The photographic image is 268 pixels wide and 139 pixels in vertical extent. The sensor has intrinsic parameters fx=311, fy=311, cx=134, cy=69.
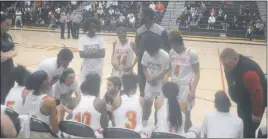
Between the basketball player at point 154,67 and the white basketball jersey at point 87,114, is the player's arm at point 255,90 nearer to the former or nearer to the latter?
the basketball player at point 154,67

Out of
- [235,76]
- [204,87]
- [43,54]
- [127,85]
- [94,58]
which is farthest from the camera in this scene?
[43,54]

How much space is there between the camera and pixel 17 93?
3.56m

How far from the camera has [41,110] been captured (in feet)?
10.2

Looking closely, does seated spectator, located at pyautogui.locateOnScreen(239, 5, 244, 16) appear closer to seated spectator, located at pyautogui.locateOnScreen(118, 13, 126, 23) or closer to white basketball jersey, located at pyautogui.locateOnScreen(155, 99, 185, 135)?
seated spectator, located at pyautogui.locateOnScreen(118, 13, 126, 23)

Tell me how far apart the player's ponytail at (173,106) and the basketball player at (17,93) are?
5.30 feet

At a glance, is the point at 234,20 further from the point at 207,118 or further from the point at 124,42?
the point at 207,118

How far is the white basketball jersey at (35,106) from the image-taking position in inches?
123

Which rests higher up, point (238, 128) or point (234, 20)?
point (234, 20)

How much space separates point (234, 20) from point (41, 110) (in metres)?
16.1

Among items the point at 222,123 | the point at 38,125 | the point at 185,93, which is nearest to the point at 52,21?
the point at 185,93

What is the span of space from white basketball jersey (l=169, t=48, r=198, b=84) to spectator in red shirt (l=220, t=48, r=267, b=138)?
0.60 m

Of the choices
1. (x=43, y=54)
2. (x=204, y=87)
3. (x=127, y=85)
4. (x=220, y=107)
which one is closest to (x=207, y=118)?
(x=220, y=107)

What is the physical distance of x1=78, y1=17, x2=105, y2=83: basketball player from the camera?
4543 mm

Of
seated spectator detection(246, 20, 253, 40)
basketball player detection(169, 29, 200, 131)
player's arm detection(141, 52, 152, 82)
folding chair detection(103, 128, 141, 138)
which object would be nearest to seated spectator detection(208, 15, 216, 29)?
seated spectator detection(246, 20, 253, 40)
